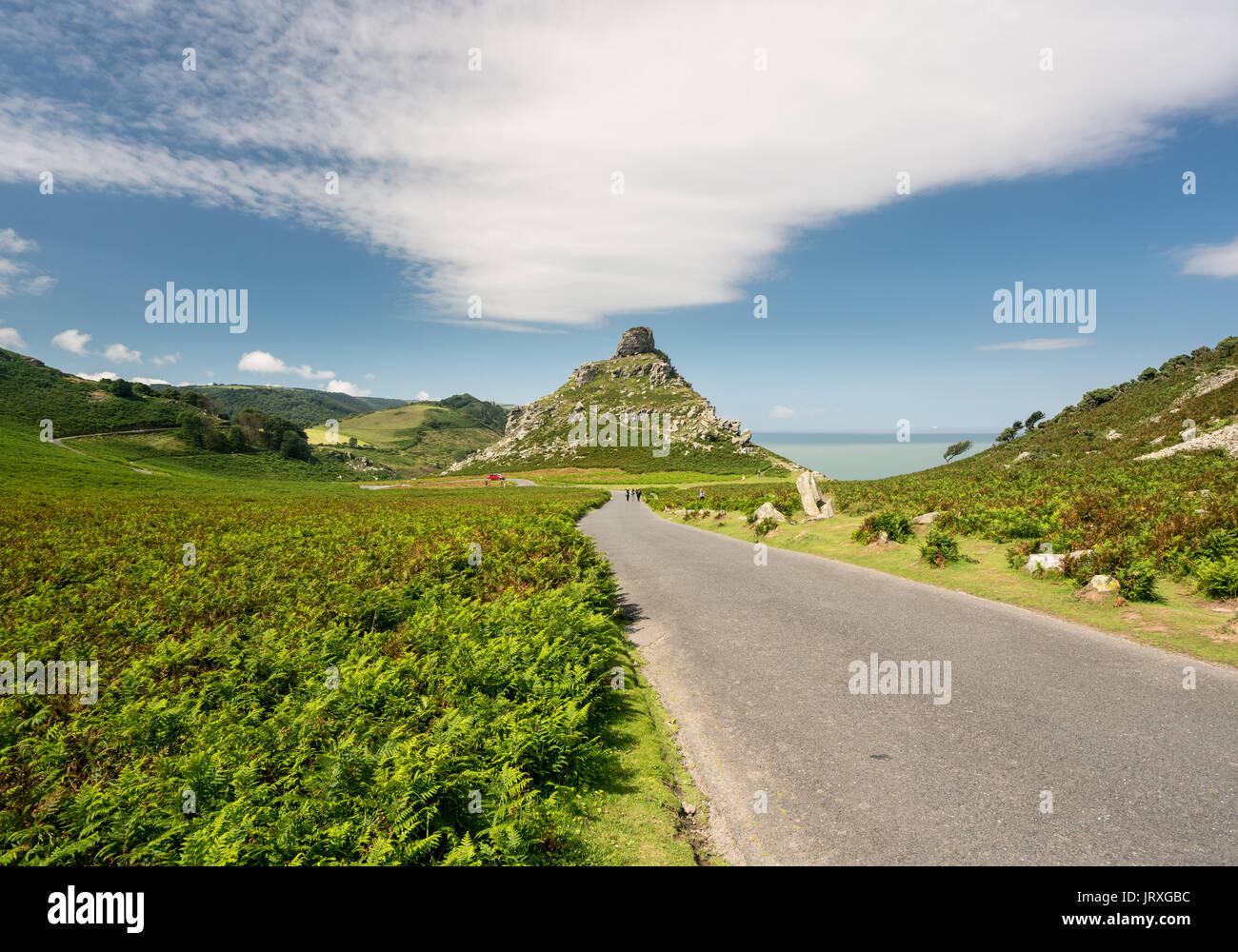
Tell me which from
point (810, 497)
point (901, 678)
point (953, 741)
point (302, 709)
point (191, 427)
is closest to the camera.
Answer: point (302, 709)

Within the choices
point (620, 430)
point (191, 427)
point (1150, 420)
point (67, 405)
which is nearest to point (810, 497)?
point (1150, 420)

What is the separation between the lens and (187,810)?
4.56 m

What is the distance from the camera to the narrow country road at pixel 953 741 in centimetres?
500

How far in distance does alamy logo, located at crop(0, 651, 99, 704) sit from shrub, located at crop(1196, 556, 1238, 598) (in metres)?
21.1

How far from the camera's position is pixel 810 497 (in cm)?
2902

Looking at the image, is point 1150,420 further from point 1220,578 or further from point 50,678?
point 50,678

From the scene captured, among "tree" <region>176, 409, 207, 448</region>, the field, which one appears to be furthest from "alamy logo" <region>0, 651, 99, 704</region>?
"tree" <region>176, 409, 207, 448</region>

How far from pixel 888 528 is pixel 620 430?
518 feet

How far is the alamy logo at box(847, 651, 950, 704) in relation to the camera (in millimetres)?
8414
